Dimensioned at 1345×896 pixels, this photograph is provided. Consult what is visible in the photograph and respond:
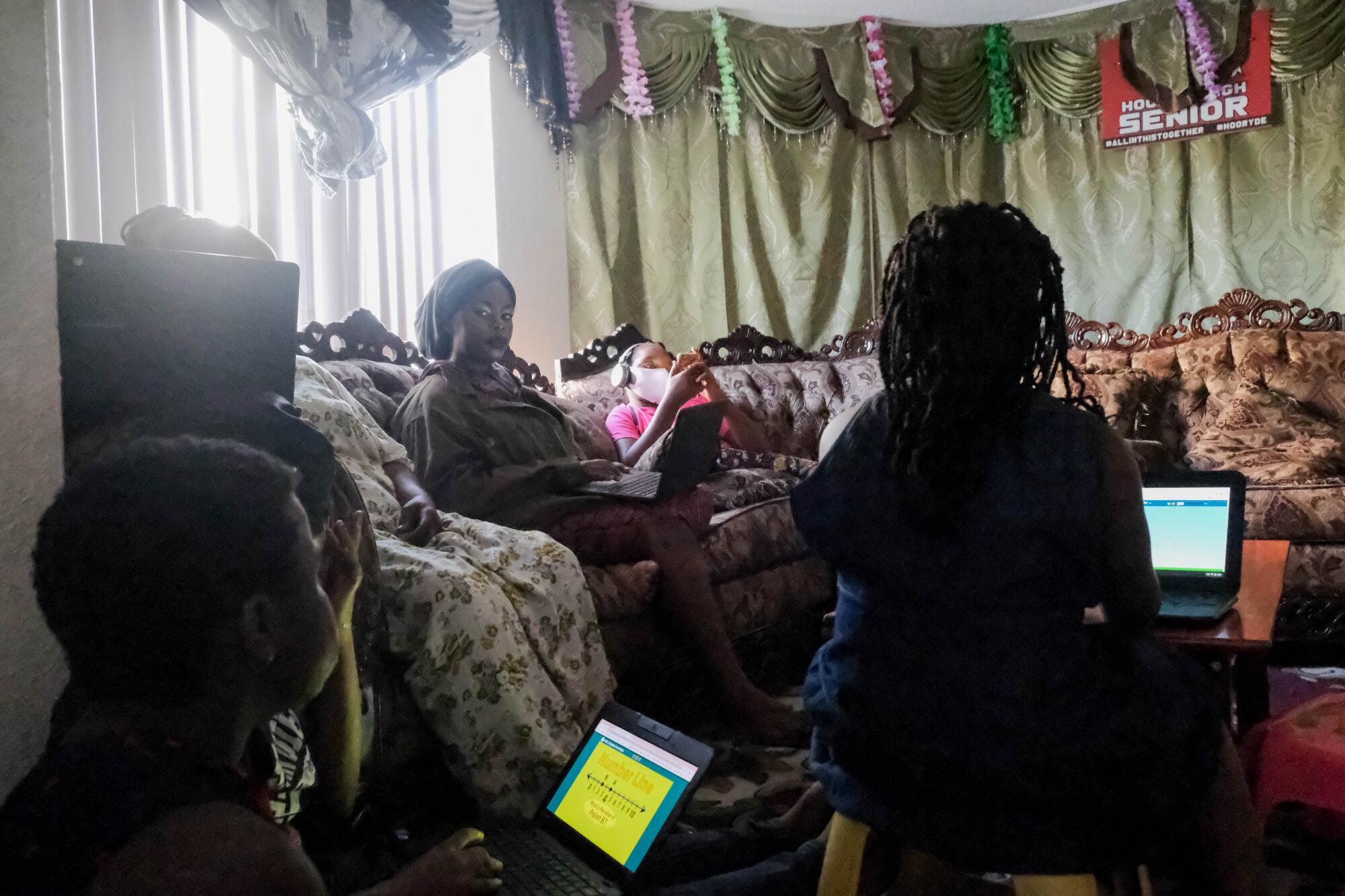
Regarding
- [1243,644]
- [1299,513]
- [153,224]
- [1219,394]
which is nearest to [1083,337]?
[1219,394]

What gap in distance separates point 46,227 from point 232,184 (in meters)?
1.97

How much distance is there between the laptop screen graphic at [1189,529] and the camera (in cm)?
166

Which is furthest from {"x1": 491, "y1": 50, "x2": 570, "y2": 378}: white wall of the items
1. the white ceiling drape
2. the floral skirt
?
the floral skirt

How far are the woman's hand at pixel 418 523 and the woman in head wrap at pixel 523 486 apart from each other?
0.15m

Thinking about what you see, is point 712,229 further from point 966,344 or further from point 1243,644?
point 966,344

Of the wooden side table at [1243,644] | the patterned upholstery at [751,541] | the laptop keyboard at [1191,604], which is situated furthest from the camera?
the patterned upholstery at [751,541]

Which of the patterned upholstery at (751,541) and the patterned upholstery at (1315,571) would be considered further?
the patterned upholstery at (1315,571)

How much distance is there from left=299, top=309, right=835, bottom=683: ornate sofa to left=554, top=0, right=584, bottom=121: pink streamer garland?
65.5 inches

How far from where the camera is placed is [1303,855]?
1336mm

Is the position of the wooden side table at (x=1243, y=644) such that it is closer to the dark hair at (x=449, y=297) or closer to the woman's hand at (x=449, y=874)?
the woman's hand at (x=449, y=874)

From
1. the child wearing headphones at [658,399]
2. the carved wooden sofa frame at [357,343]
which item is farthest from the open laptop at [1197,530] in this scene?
the carved wooden sofa frame at [357,343]

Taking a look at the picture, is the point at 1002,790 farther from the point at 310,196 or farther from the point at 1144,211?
the point at 1144,211

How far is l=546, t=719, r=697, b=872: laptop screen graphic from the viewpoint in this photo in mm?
1155

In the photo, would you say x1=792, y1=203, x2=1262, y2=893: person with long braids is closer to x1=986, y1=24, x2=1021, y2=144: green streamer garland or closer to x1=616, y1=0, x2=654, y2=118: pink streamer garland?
x1=616, y1=0, x2=654, y2=118: pink streamer garland
